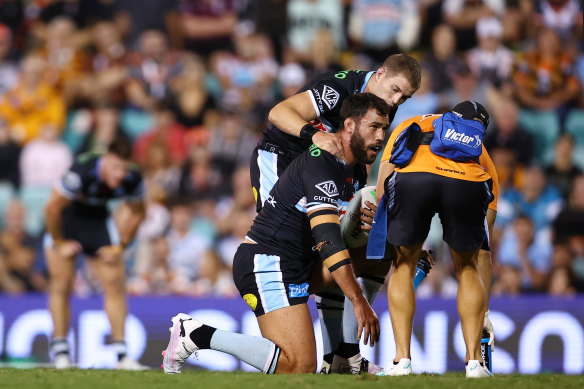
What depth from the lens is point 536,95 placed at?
483 inches

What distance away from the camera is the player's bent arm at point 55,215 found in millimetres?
8867

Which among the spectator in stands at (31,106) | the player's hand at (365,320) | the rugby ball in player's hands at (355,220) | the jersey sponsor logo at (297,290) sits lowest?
the player's hand at (365,320)

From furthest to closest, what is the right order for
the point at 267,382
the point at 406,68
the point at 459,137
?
the point at 406,68
the point at 459,137
the point at 267,382

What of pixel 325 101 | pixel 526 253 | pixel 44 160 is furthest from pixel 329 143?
pixel 44 160

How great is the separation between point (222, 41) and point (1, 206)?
4.25 m

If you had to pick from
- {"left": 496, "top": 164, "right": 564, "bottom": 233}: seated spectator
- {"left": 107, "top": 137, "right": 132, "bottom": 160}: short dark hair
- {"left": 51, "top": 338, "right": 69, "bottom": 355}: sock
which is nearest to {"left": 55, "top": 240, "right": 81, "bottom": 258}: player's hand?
{"left": 51, "top": 338, "right": 69, "bottom": 355}: sock

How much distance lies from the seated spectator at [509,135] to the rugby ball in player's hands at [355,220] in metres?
5.98

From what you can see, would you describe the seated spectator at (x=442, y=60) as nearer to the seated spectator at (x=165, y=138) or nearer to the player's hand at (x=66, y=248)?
the seated spectator at (x=165, y=138)

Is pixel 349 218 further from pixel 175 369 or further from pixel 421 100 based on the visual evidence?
pixel 421 100

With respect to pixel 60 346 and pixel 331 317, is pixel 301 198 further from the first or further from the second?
pixel 60 346

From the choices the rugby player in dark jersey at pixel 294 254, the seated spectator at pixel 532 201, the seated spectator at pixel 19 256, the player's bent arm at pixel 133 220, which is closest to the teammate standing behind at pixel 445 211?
the rugby player in dark jersey at pixel 294 254

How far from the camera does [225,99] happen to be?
12.9 metres

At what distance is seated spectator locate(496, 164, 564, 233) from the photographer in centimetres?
1109

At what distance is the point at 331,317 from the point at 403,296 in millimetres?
1090
